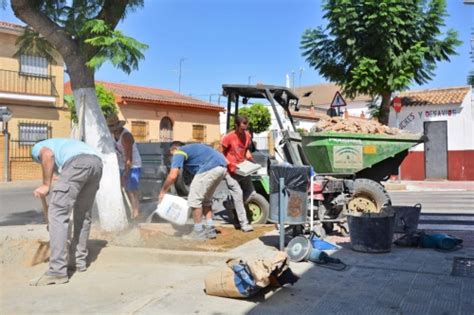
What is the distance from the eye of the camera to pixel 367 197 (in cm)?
835

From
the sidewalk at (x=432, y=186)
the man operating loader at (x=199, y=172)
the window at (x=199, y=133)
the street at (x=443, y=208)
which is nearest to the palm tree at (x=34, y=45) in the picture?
the man operating loader at (x=199, y=172)

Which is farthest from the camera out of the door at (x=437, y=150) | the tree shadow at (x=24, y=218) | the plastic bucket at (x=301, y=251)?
the door at (x=437, y=150)

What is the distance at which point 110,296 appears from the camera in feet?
15.0

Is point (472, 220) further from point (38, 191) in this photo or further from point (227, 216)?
point (38, 191)

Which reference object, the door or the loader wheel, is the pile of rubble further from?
the door

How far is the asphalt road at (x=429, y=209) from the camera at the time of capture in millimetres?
9422

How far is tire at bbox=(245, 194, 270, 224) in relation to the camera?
8.38 m

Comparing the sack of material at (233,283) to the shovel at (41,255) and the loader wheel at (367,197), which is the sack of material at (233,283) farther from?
the loader wheel at (367,197)

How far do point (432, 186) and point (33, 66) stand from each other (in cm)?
2019

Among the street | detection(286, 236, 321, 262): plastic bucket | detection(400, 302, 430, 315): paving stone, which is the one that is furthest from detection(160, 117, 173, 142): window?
detection(400, 302, 430, 315): paving stone

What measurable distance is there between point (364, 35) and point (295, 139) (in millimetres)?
10931

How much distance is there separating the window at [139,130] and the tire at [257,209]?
2298 centimetres

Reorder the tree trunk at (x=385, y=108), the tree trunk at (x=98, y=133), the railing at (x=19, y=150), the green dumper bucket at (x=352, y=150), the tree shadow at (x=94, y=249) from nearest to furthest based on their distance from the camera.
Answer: the tree shadow at (x=94, y=249)
the tree trunk at (x=98, y=133)
the green dumper bucket at (x=352, y=150)
the tree trunk at (x=385, y=108)
the railing at (x=19, y=150)

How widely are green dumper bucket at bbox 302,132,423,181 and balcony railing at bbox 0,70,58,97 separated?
2056 cm
